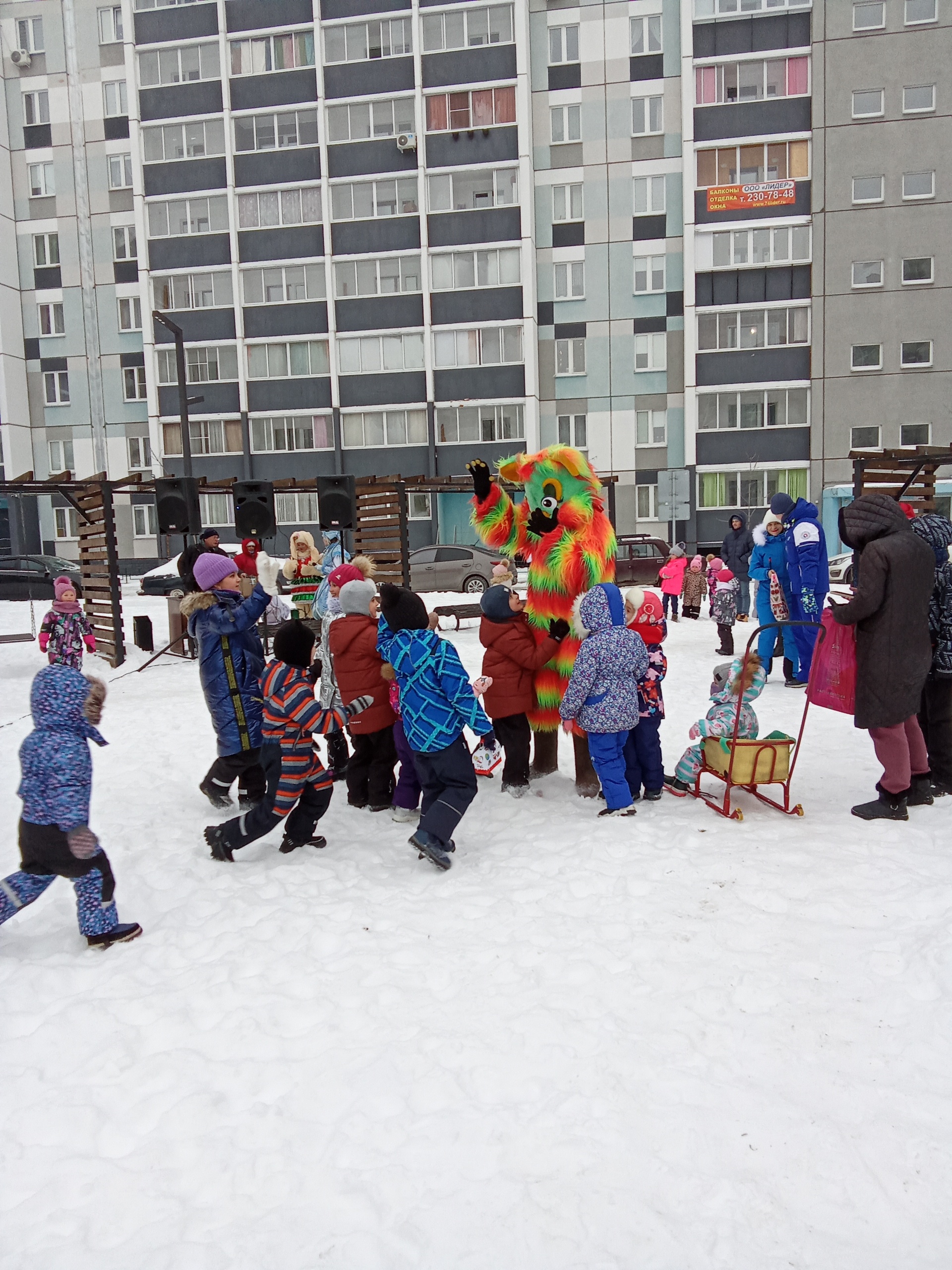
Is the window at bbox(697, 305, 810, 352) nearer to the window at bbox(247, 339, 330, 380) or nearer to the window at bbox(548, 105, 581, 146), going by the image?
the window at bbox(548, 105, 581, 146)

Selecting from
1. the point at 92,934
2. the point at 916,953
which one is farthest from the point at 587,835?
the point at 92,934

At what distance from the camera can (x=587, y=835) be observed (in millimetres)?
5039

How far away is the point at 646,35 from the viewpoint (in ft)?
92.7

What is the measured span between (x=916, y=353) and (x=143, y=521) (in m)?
27.2

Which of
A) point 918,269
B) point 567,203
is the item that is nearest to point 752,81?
point 567,203

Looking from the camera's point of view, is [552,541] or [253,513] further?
[253,513]

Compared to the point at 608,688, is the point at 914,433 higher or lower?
higher

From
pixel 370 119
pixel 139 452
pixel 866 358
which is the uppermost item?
pixel 370 119

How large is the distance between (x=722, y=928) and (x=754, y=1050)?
869mm

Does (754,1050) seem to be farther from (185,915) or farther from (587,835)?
(185,915)

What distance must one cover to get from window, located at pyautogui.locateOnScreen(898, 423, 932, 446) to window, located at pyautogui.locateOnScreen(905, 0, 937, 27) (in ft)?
40.4

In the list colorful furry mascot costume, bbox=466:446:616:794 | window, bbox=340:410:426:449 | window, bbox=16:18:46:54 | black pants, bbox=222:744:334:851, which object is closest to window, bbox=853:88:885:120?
window, bbox=340:410:426:449

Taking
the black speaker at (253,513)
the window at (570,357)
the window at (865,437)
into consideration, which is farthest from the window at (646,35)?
the black speaker at (253,513)

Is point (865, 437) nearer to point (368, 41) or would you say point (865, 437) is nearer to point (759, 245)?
point (759, 245)
